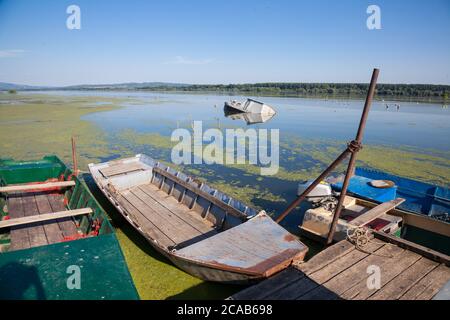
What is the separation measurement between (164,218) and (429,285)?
236 inches

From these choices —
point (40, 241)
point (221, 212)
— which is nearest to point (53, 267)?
point (40, 241)

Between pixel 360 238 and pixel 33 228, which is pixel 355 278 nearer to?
pixel 360 238

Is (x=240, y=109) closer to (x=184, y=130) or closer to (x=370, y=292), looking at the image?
(x=184, y=130)

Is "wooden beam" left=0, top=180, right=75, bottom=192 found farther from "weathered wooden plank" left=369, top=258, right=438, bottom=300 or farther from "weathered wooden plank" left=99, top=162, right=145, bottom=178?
"weathered wooden plank" left=369, top=258, right=438, bottom=300

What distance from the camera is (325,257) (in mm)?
4977

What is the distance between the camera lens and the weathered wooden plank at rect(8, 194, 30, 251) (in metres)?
6.00

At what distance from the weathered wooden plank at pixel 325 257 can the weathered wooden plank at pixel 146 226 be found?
2958 mm

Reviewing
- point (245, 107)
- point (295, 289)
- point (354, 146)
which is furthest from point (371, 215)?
point (245, 107)

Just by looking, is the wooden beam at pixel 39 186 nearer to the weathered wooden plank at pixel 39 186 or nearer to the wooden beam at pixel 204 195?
the weathered wooden plank at pixel 39 186

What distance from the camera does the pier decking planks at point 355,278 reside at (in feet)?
13.4

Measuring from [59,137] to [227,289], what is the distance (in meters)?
17.5

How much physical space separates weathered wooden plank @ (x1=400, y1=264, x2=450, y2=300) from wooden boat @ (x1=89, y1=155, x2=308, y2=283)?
1643 mm

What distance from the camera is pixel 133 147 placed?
16719 mm
